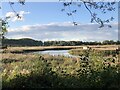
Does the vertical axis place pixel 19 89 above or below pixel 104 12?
below

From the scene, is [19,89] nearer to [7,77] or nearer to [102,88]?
[7,77]

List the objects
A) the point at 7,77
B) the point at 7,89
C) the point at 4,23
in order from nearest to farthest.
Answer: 1. the point at 7,89
2. the point at 7,77
3. the point at 4,23

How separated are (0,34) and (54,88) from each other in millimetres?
4932

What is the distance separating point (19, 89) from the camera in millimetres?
14531

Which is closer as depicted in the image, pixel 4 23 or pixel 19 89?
pixel 19 89

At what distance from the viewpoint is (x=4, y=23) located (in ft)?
57.4

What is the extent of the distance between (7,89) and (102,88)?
11.7ft

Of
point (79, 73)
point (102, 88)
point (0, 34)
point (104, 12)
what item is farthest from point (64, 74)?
point (0, 34)

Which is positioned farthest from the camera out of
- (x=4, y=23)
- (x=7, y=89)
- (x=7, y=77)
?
(x=4, y=23)

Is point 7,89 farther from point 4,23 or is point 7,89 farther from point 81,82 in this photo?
point 4,23

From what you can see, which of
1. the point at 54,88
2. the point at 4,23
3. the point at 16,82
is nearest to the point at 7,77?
the point at 16,82

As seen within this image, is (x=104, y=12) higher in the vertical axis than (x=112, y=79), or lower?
higher

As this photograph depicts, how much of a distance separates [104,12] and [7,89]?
4650mm

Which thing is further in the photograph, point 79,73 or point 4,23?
point 4,23
